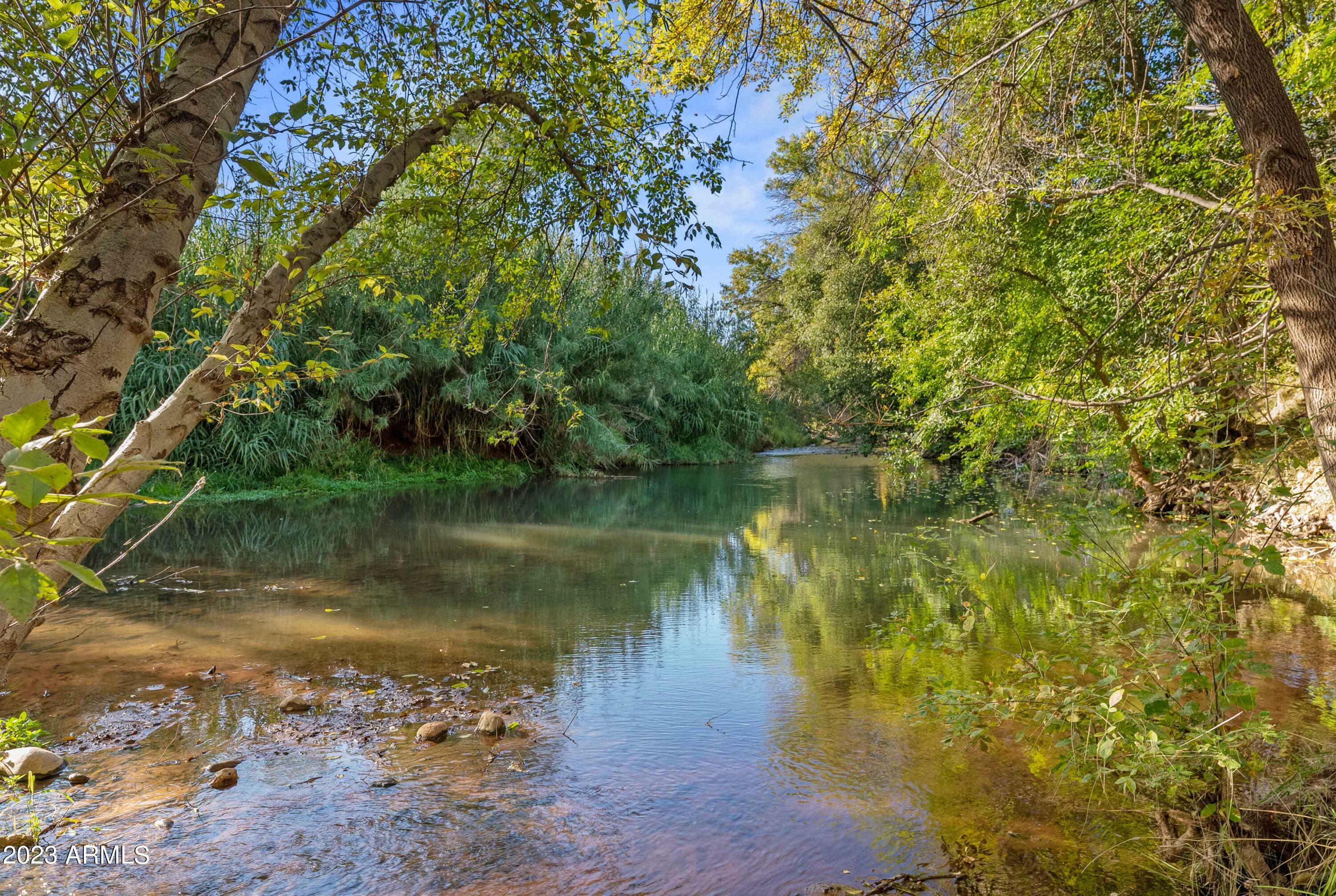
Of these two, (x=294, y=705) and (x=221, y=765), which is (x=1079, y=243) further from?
(x=221, y=765)

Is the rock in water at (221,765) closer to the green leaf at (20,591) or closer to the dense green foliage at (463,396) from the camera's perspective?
the green leaf at (20,591)

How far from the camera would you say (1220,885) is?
103 inches

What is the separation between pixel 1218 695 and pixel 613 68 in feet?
11.6

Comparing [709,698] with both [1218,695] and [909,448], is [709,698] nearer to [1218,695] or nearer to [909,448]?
[1218,695]

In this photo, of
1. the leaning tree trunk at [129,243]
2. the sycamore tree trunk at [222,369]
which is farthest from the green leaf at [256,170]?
the sycamore tree trunk at [222,369]

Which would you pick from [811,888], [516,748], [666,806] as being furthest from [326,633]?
[811,888]

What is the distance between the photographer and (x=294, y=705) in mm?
4453

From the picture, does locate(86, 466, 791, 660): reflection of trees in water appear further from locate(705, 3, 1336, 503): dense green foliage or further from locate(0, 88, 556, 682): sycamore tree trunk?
locate(0, 88, 556, 682): sycamore tree trunk

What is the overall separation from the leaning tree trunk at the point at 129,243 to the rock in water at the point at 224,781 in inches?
104

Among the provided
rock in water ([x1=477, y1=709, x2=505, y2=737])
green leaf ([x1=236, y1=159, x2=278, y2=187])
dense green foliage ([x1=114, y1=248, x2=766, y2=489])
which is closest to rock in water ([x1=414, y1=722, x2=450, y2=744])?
rock in water ([x1=477, y1=709, x2=505, y2=737])

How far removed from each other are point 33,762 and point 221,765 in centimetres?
73

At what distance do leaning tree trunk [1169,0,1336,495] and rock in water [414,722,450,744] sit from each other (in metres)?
3.94

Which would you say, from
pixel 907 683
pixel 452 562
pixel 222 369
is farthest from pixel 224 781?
pixel 452 562

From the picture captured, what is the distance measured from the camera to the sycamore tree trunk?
58.8 inches
